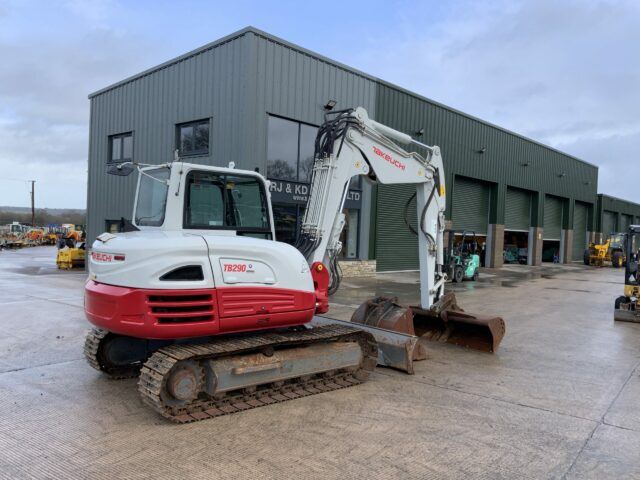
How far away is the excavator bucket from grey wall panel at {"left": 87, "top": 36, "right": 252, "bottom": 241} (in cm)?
873

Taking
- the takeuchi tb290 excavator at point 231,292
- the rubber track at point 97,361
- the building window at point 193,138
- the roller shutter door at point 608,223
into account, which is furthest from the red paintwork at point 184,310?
the roller shutter door at point 608,223

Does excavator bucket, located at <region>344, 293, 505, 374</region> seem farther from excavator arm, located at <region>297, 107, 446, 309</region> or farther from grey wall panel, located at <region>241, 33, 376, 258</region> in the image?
grey wall panel, located at <region>241, 33, 376, 258</region>

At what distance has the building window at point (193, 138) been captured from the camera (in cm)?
1667

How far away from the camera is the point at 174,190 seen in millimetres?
5359

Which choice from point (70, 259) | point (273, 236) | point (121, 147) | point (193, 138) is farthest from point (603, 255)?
point (273, 236)

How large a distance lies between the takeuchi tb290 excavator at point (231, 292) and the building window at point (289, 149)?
9.40m

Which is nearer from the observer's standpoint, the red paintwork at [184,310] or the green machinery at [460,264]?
the red paintwork at [184,310]

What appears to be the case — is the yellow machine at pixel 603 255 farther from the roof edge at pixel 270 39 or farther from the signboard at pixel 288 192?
the signboard at pixel 288 192

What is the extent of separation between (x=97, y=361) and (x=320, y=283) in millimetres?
2786

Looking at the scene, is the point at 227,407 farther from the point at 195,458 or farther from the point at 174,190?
the point at 174,190

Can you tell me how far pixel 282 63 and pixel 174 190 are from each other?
461 inches

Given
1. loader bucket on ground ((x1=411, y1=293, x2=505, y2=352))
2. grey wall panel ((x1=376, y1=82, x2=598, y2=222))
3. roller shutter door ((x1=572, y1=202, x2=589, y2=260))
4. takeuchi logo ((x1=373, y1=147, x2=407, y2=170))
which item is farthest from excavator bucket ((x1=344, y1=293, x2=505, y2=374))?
roller shutter door ((x1=572, y1=202, x2=589, y2=260))

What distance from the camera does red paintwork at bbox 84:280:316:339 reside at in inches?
183

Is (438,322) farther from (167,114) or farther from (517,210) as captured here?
(517,210)
